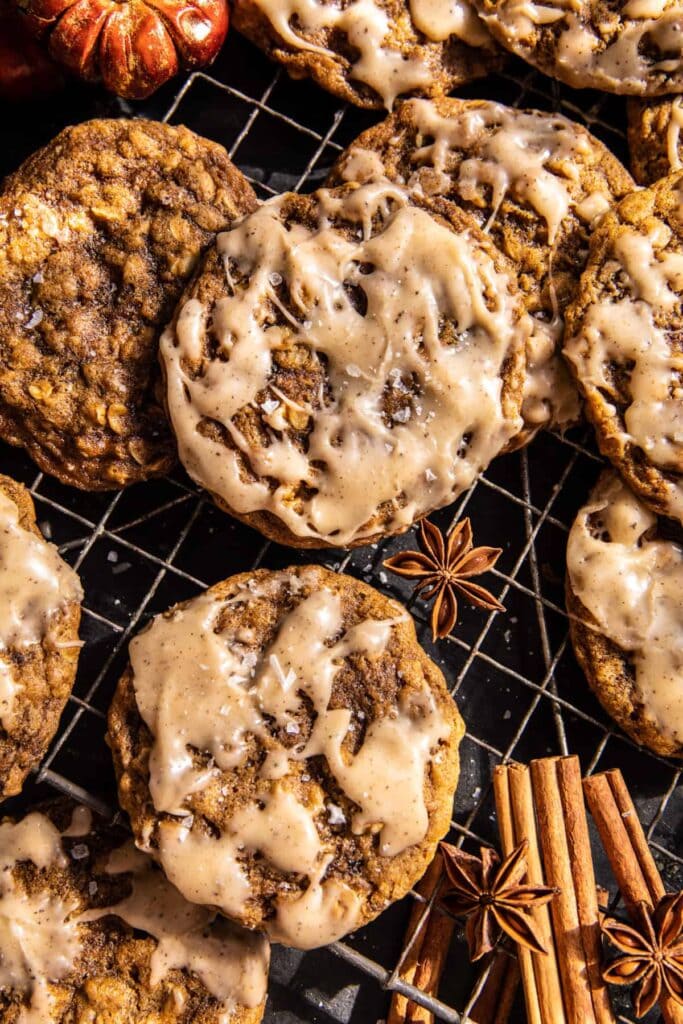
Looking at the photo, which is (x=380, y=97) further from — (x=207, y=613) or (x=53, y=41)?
(x=207, y=613)

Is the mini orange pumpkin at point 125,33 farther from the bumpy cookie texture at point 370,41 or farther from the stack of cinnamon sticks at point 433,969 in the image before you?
the stack of cinnamon sticks at point 433,969

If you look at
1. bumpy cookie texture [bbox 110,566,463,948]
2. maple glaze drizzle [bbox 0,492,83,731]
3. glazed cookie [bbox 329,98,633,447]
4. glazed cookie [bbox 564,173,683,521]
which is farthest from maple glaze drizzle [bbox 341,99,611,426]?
maple glaze drizzle [bbox 0,492,83,731]

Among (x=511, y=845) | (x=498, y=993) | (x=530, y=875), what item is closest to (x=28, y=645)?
(x=511, y=845)

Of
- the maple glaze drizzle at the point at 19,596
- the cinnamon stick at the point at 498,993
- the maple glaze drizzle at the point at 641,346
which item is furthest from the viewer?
the cinnamon stick at the point at 498,993

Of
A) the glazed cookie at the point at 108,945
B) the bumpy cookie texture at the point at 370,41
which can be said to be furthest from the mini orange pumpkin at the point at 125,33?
the glazed cookie at the point at 108,945

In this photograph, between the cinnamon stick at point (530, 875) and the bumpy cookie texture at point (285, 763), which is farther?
the cinnamon stick at point (530, 875)
